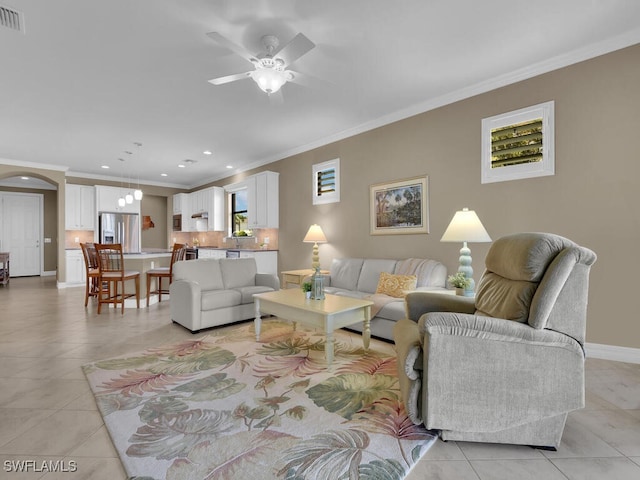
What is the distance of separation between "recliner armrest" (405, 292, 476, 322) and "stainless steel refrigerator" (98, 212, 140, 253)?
7564 millimetres

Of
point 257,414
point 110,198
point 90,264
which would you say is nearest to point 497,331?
point 257,414

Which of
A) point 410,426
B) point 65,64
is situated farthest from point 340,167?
point 410,426

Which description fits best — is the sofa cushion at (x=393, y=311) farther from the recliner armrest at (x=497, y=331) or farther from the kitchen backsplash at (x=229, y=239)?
the kitchen backsplash at (x=229, y=239)

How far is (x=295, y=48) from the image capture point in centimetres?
237

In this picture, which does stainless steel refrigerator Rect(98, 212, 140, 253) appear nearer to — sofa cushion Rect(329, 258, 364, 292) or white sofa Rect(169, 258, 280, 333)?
white sofa Rect(169, 258, 280, 333)

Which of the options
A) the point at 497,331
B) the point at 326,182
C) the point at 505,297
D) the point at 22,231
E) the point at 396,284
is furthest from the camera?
the point at 22,231

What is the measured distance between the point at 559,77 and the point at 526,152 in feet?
2.40

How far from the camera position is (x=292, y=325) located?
3.96 metres

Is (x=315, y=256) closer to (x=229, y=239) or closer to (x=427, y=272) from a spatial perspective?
(x=427, y=272)

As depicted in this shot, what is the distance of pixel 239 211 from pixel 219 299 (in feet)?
13.7

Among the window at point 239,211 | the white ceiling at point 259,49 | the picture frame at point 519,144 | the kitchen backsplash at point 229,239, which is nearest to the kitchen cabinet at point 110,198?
the kitchen backsplash at point 229,239

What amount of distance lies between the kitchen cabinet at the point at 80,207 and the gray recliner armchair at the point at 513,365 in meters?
8.93

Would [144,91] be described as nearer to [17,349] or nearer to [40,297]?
[17,349]

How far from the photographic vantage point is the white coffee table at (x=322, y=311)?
2.69m
